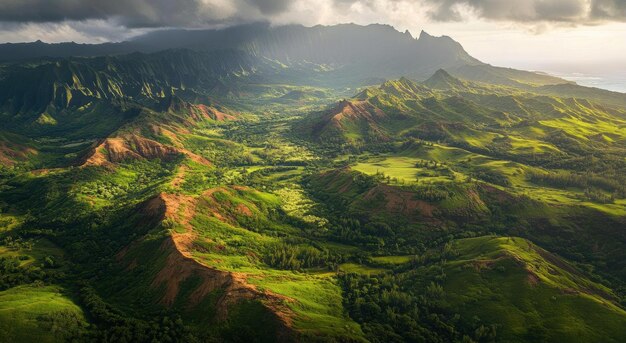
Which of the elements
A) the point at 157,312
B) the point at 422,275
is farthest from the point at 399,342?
the point at 157,312

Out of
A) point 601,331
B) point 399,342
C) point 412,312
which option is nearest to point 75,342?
point 399,342

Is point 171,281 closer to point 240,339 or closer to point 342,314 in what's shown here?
point 240,339

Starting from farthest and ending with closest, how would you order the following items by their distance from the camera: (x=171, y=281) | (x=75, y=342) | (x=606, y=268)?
1. (x=606, y=268)
2. (x=171, y=281)
3. (x=75, y=342)

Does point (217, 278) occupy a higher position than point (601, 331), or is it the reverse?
point (217, 278)

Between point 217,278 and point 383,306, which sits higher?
point 217,278

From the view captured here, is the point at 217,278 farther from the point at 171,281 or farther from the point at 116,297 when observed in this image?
the point at 116,297

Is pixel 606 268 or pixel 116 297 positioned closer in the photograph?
pixel 116 297

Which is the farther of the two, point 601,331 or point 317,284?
point 317,284

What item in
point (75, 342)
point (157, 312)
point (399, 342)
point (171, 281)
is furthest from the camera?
point (171, 281)

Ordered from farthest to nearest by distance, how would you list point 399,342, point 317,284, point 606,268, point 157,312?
point 606,268, point 317,284, point 157,312, point 399,342
